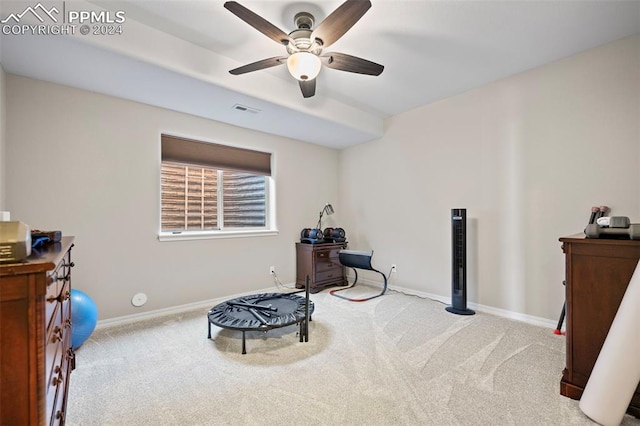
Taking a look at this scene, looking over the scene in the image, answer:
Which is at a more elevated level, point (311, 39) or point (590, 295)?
point (311, 39)

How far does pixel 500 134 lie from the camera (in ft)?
10.6

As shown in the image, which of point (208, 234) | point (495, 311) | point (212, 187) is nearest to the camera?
point (495, 311)

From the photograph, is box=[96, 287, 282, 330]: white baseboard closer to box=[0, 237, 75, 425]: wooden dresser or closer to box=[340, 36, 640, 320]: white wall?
box=[0, 237, 75, 425]: wooden dresser

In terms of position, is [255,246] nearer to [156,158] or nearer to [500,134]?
[156,158]

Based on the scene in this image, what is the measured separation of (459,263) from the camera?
3322 millimetres

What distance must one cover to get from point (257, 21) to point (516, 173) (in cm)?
302

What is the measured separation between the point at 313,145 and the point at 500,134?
9.09ft

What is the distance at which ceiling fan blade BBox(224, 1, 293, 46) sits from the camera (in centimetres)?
171

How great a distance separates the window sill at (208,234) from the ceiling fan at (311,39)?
205cm

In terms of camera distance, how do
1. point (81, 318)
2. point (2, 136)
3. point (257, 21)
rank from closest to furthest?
point (257, 21) → point (81, 318) → point (2, 136)

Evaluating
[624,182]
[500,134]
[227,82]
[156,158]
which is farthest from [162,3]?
[624,182]

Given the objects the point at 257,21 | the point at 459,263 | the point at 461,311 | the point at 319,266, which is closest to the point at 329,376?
the point at 461,311

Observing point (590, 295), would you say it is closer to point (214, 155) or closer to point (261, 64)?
point (261, 64)

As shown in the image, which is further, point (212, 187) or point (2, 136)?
point (212, 187)
